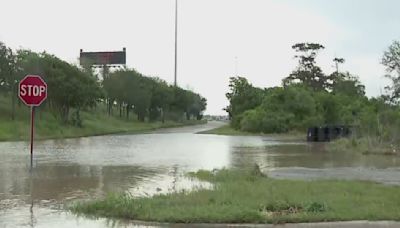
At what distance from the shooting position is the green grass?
9.48 m

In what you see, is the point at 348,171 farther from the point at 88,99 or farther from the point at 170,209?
the point at 88,99

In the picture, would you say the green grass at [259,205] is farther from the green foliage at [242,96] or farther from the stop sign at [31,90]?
the green foliage at [242,96]

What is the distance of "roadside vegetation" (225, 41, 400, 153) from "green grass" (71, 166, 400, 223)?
1772cm

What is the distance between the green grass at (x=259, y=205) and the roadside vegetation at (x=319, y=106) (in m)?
17.7

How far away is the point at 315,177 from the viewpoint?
1683 cm

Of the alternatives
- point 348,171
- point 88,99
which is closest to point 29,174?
point 348,171

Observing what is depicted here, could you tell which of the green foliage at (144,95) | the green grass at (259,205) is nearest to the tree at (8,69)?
the green foliage at (144,95)

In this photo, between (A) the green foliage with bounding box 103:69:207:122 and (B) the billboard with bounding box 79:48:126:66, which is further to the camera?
(B) the billboard with bounding box 79:48:126:66

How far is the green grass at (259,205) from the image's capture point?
31.1ft

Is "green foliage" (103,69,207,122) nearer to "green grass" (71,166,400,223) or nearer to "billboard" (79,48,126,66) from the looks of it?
"billboard" (79,48,126,66)

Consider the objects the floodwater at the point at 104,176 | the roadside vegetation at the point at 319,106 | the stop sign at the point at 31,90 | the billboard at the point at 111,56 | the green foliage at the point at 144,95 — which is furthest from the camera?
the billboard at the point at 111,56

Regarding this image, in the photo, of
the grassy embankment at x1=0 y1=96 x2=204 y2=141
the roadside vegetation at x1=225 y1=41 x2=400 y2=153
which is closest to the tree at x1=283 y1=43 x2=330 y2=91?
the roadside vegetation at x1=225 y1=41 x2=400 y2=153

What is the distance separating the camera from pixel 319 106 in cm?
6656

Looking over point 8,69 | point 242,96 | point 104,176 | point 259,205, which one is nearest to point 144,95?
point 242,96
